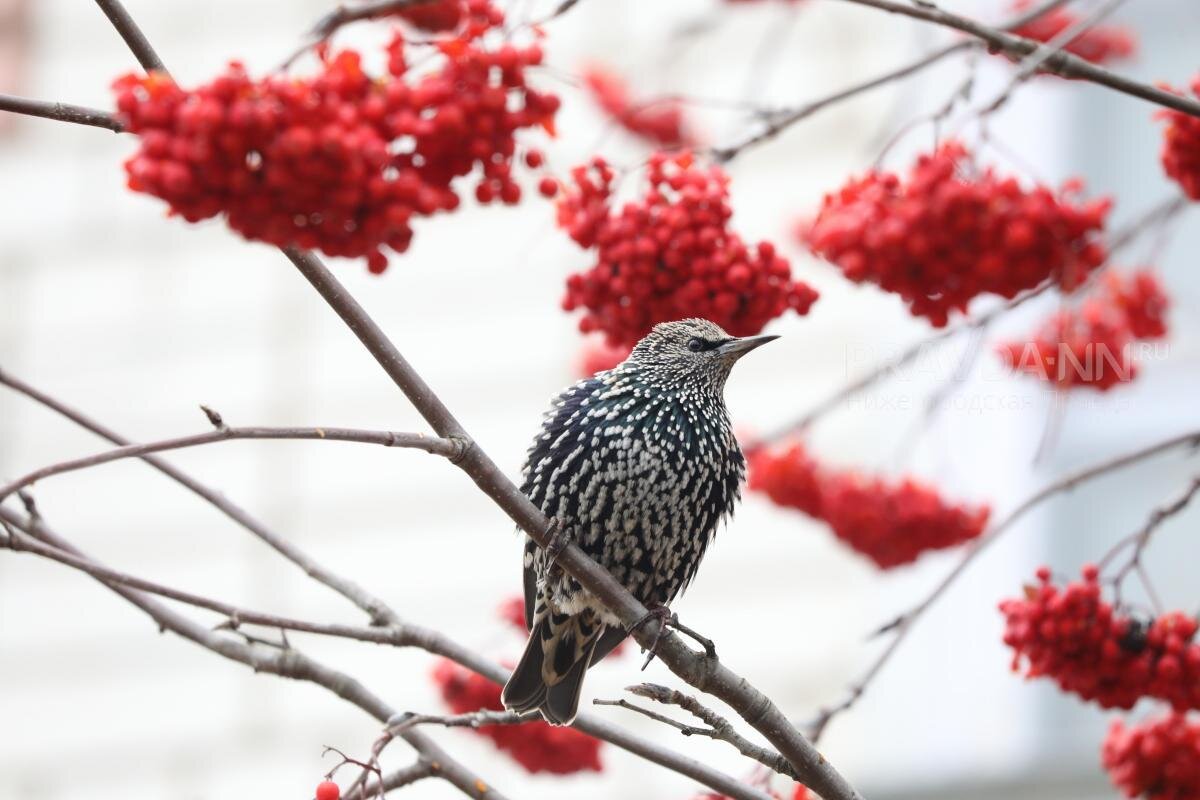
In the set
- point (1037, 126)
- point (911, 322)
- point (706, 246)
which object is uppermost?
point (1037, 126)

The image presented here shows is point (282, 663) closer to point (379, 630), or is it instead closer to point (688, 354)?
point (379, 630)

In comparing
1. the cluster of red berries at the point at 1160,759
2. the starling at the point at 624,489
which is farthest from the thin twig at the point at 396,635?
the cluster of red berries at the point at 1160,759

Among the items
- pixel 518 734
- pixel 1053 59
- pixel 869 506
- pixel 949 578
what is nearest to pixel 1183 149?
pixel 1053 59

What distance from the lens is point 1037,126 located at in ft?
18.1

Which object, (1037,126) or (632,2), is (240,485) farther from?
(1037,126)

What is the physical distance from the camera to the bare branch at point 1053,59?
79.7 inches

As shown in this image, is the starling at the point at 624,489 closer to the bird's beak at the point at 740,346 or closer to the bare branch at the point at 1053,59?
the bird's beak at the point at 740,346

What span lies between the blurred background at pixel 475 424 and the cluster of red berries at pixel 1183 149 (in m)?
2.07

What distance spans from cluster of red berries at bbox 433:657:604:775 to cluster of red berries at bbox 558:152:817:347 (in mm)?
843

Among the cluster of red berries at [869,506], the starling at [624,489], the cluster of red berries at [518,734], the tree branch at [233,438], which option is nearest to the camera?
the tree branch at [233,438]

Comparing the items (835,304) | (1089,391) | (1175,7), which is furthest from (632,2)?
(1089,391)

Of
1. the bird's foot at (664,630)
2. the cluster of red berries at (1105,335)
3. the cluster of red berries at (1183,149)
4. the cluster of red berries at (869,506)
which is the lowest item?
the bird's foot at (664,630)

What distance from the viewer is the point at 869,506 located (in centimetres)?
340

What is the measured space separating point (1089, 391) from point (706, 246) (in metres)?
1.23
